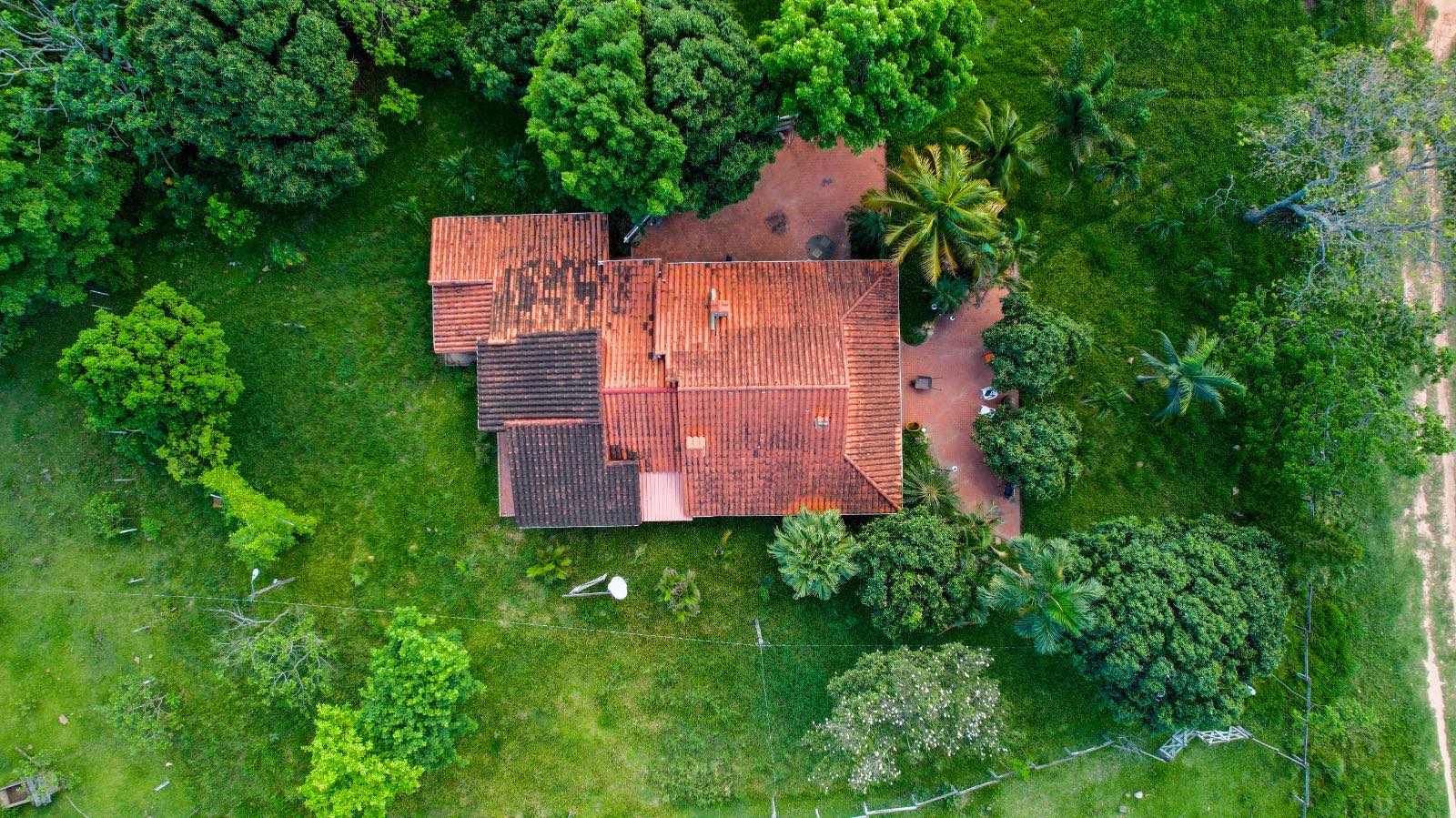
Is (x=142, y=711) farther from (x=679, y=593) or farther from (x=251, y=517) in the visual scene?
(x=679, y=593)

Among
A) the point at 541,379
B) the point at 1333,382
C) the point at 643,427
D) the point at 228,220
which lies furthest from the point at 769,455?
the point at 228,220

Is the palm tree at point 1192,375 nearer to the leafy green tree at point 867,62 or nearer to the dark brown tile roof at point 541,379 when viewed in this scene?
the leafy green tree at point 867,62

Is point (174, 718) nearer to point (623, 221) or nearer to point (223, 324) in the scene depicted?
point (223, 324)

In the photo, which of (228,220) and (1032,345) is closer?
(1032,345)

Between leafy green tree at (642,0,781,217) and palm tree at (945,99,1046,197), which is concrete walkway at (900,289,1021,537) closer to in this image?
palm tree at (945,99,1046,197)

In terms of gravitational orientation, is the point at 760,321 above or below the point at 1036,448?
above

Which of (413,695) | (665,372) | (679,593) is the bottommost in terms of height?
(413,695)

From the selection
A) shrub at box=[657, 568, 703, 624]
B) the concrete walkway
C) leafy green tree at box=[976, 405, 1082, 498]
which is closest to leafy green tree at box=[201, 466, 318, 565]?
shrub at box=[657, 568, 703, 624]
